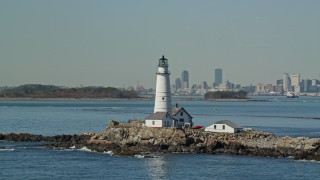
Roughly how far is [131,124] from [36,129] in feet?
81.9

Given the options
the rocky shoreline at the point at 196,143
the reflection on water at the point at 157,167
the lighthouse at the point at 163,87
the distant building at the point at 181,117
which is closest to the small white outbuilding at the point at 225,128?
the rocky shoreline at the point at 196,143

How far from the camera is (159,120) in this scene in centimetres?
5491

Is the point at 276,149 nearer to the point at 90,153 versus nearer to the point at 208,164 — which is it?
the point at 208,164

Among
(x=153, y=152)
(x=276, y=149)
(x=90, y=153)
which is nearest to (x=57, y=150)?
(x=90, y=153)

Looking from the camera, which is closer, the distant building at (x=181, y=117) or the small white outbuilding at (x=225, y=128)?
the small white outbuilding at (x=225, y=128)

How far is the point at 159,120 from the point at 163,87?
269 centimetres

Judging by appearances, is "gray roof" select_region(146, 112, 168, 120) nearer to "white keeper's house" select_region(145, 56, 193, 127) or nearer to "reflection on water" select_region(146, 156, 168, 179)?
"white keeper's house" select_region(145, 56, 193, 127)

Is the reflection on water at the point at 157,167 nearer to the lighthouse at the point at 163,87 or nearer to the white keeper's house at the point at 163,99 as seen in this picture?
the white keeper's house at the point at 163,99

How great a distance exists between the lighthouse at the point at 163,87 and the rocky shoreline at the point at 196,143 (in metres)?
2.83

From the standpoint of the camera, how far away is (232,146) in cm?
5091

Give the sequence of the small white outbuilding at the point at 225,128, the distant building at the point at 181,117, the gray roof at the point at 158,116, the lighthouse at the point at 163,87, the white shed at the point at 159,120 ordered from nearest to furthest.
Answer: the small white outbuilding at the point at 225,128
the white shed at the point at 159,120
the gray roof at the point at 158,116
the lighthouse at the point at 163,87
the distant building at the point at 181,117

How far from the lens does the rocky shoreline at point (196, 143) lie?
49.6 m

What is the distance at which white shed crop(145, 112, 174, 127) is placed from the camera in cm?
5488

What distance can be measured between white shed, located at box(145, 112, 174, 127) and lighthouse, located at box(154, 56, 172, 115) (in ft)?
3.04
